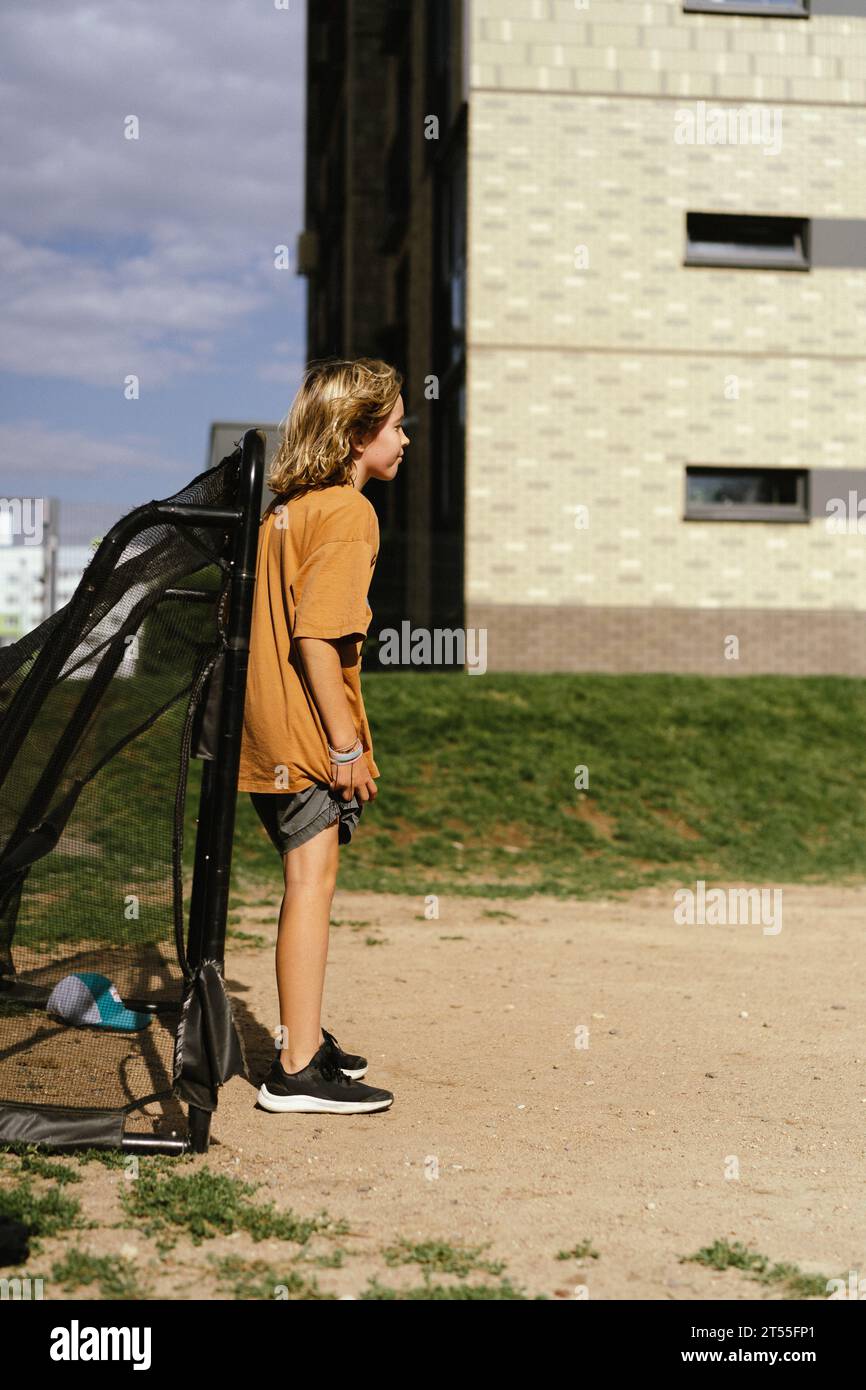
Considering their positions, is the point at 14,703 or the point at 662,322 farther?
the point at 662,322

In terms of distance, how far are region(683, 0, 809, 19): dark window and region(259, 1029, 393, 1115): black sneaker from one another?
1798 centimetres

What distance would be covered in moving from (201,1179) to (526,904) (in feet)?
20.3

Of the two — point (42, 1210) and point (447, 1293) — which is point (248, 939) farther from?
point (447, 1293)

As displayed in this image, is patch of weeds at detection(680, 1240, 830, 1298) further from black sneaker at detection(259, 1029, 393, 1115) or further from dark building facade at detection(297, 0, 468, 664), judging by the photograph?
dark building facade at detection(297, 0, 468, 664)

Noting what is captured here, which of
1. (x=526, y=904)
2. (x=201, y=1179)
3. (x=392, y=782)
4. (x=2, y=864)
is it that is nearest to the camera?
(x=201, y=1179)

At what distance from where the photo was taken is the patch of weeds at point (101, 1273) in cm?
291

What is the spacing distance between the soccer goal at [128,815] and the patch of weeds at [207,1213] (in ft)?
1.04

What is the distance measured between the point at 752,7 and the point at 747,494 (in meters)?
6.55

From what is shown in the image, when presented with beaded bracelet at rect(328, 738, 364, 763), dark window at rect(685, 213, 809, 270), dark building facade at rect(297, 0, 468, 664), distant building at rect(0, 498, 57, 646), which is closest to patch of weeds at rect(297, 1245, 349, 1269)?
beaded bracelet at rect(328, 738, 364, 763)

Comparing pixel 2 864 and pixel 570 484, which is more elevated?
pixel 570 484
